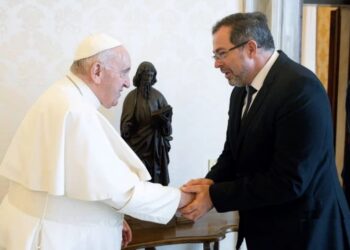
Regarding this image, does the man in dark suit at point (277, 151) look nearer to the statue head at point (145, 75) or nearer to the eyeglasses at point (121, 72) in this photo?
the eyeglasses at point (121, 72)

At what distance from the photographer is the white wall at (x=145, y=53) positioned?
2.17m

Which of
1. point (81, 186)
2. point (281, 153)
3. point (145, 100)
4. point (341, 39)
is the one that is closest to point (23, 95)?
point (145, 100)

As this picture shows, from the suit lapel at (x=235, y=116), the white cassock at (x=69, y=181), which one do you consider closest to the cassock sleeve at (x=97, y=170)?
the white cassock at (x=69, y=181)

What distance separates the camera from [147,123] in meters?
2.07

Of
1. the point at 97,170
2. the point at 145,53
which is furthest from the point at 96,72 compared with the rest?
the point at 145,53

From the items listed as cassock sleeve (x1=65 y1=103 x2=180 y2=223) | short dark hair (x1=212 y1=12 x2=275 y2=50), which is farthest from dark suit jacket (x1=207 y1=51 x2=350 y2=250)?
cassock sleeve (x1=65 y1=103 x2=180 y2=223)

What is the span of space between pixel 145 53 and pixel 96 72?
2.77 ft

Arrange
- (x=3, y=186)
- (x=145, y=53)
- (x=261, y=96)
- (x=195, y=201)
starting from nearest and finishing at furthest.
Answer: (x=261, y=96), (x=195, y=201), (x=3, y=186), (x=145, y=53)

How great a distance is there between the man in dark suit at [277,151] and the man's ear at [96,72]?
17.5 inches

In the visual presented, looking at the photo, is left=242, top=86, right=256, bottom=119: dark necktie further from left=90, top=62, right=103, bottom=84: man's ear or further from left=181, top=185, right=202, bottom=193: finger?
left=90, top=62, right=103, bottom=84: man's ear

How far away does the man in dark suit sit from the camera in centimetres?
144

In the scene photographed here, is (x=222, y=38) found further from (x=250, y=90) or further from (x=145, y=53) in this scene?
(x=145, y=53)

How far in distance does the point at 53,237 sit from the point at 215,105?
1350mm

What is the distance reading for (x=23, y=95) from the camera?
2.20 m
